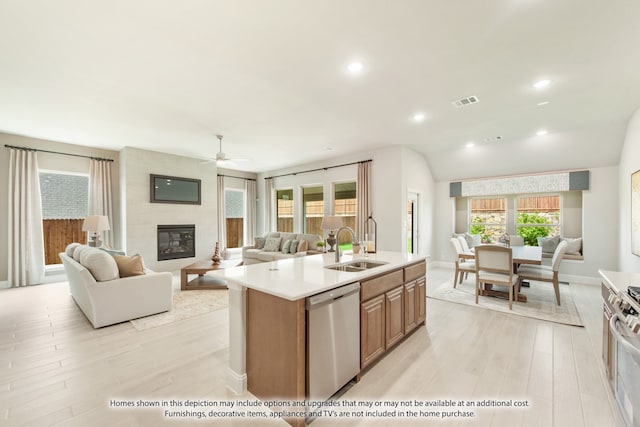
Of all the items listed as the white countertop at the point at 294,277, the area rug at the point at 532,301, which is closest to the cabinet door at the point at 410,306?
the white countertop at the point at 294,277

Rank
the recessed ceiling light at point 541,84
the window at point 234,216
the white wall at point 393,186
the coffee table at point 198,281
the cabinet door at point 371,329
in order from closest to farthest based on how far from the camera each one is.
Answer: the cabinet door at point 371,329 → the recessed ceiling light at point 541,84 → the coffee table at point 198,281 → the white wall at point 393,186 → the window at point 234,216

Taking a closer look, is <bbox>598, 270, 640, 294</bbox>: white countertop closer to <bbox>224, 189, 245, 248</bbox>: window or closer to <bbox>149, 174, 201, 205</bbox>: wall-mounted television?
<bbox>149, 174, 201, 205</bbox>: wall-mounted television

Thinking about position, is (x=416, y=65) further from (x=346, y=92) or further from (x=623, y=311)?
(x=623, y=311)

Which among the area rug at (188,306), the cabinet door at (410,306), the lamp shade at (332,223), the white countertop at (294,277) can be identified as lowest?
the area rug at (188,306)

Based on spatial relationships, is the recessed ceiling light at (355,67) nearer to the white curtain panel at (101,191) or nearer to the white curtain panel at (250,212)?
the white curtain panel at (101,191)

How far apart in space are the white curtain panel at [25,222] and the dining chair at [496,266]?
8.02 meters

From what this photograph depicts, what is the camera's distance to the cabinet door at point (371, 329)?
2.22 meters

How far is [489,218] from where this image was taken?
686 centimetres

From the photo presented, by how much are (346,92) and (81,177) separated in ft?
20.4

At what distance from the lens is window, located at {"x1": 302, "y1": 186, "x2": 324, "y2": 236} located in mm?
7771

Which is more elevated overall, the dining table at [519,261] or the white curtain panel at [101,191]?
the white curtain panel at [101,191]

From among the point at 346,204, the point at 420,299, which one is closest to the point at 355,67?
the point at 420,299

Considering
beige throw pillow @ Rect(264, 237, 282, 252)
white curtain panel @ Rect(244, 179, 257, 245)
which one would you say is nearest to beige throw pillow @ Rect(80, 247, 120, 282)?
beige throw pillow @ Rect(264, 237, 282, 252)

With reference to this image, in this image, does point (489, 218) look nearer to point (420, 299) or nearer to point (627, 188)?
point (627, 188)
